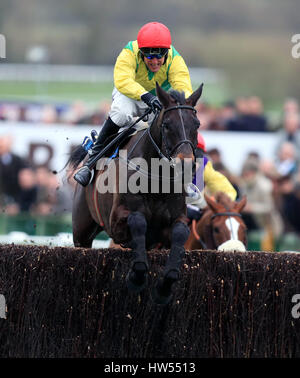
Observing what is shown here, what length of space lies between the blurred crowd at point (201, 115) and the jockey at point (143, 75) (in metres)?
5.72

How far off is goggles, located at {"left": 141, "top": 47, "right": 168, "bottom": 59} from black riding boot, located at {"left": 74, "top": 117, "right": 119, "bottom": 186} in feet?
2.78

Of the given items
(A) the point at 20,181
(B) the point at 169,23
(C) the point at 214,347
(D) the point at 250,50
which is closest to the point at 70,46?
(B) the point at 169,23

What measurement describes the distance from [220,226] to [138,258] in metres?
2.25

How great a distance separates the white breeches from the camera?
7117mm

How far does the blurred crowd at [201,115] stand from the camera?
516 inches

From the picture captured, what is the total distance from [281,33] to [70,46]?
25.9ft

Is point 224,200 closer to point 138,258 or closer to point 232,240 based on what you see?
point 232,240

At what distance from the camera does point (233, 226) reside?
808 cm

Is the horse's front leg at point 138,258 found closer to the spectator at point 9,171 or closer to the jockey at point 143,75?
the jockey at point 143,75

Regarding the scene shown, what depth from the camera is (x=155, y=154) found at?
21.6ft

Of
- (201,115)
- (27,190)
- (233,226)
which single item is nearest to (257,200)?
(201,115)

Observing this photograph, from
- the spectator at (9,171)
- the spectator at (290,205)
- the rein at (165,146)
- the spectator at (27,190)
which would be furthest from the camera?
the spectator at (9,171)

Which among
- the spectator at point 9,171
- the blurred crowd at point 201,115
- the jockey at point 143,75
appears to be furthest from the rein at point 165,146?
the blurred crowd at point 201,115

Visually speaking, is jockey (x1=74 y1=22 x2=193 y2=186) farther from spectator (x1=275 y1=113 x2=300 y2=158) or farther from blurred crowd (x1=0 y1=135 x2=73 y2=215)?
spectator (x1=275 y1=113 x2=300 y2=158)
